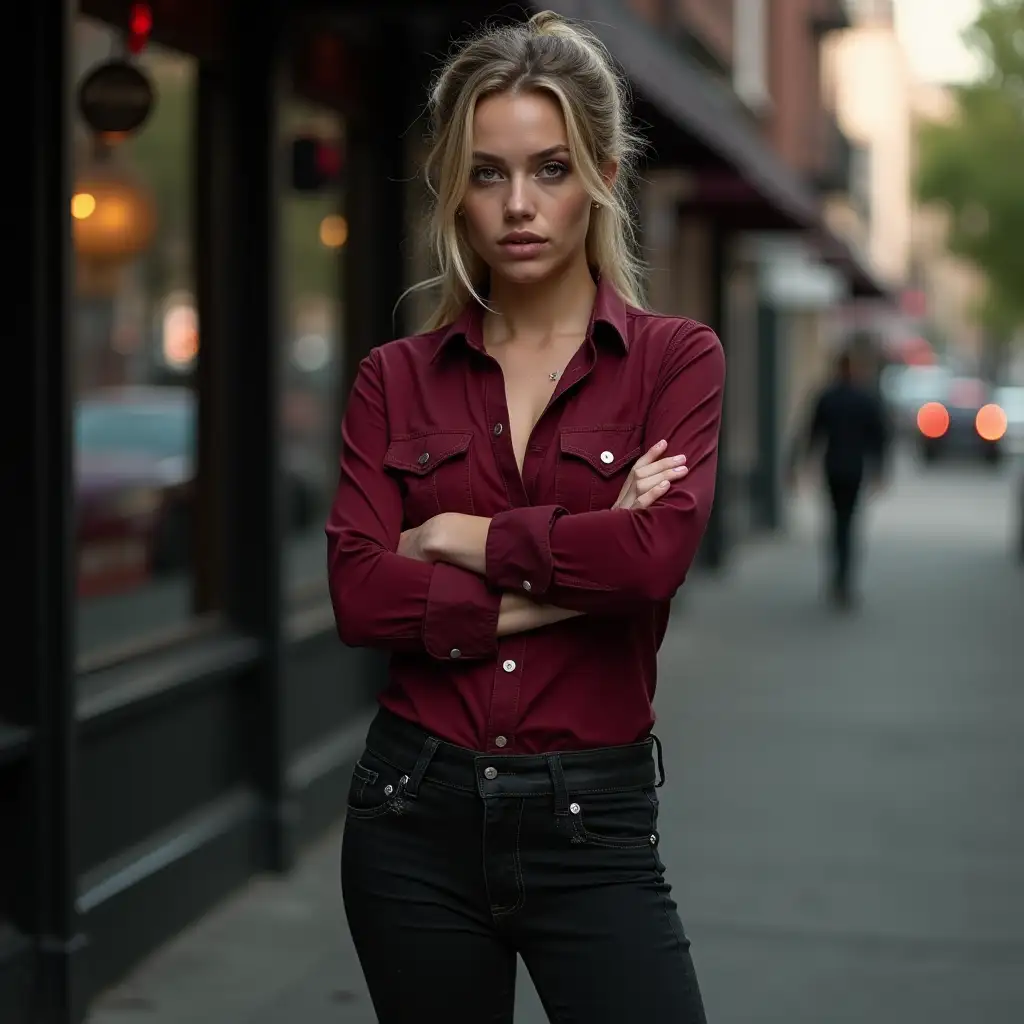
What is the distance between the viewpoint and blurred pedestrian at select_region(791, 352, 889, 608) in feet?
48.8

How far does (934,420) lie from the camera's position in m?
40.8

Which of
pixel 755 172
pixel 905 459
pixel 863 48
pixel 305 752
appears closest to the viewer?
pixel 305 752

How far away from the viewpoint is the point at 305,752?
7.55m

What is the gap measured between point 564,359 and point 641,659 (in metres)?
0.44

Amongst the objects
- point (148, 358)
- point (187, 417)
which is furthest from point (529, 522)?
point (148, 358)

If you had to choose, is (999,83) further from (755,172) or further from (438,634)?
(438,634)

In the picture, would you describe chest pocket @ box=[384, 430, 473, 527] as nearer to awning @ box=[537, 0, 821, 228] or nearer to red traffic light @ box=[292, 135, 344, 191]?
awning @ box=[537, 0, 821, 228]

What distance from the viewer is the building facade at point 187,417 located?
5.20 metres

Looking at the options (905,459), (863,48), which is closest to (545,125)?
(905,459)

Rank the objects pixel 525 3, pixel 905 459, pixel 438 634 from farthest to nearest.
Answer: pixel 905 459
pixel 525 3
pixel 438 634

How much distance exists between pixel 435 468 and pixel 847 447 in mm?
12282

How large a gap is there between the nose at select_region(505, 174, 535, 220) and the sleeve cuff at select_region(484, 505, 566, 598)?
405 millimetres

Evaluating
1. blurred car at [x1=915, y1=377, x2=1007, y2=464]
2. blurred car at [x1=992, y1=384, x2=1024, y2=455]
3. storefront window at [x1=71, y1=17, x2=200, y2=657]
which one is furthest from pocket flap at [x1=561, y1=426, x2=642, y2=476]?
blurred car at [x1=915, y1=377, x2=1007, y2=464]

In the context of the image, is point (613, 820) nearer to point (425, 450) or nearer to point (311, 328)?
point (425, 450)
